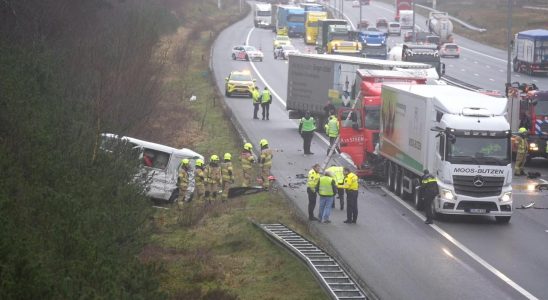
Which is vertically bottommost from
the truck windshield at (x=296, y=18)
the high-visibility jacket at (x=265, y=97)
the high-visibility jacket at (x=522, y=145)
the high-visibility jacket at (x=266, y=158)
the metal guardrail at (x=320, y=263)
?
the metal guardrail at (x=320, y=263)

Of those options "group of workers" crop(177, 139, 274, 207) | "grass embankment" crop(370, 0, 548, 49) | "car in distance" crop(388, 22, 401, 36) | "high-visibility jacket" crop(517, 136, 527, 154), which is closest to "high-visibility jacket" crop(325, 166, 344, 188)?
"group of workers" crop(177, 139, 274, 207)

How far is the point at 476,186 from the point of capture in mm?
A: 27109

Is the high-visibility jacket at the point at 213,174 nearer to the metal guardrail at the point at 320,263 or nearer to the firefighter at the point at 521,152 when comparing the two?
the metal guardrail at the point at 320,263

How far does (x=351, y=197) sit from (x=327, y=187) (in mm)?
697

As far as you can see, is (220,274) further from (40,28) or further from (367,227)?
(40,28)

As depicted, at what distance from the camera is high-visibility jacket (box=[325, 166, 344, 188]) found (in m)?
27.4

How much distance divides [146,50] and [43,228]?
2789 cm

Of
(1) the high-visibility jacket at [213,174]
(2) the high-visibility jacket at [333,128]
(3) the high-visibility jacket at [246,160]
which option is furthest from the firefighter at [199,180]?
(2) the high-visibility jacket at [333,128]

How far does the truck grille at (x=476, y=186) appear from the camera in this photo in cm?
2711

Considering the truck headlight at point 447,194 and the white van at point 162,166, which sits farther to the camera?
the white van at point 162,166

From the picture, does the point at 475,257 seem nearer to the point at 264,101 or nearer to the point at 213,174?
the point at 213,174

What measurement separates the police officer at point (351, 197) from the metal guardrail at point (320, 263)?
1.89 metres

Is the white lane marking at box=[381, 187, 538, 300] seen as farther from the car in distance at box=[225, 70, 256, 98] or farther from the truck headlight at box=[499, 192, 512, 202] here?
the car in distance at box=[225, 70, 256, 98]

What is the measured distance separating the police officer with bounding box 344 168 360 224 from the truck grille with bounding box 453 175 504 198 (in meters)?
2.51
